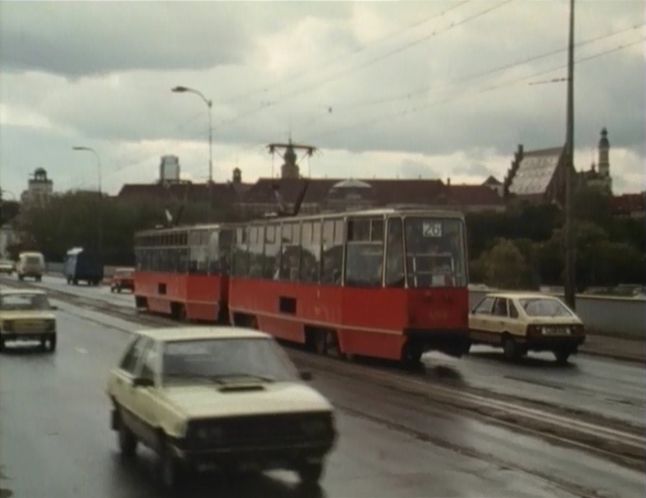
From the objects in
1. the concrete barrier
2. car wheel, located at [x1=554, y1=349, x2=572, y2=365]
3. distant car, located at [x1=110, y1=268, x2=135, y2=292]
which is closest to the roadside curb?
car wheel, located at [x1=554, y1=349, x2=572, y2=365]

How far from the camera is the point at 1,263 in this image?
124 m

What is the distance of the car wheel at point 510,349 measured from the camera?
1148 inches

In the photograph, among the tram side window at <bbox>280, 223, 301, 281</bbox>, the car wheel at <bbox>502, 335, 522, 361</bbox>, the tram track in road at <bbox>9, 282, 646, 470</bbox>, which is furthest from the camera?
the tram side window at <bbox>280, 223, 301, 281</bbox>

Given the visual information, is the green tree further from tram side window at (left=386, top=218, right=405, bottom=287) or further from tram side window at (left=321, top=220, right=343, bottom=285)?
tram side window at (left=386, top=218, right=405, bottom=287)

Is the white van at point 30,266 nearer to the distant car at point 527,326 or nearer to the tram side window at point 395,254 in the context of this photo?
the distant car at point 527,326

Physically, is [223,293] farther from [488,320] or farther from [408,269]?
[408,269]

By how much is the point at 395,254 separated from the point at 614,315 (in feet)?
46.3

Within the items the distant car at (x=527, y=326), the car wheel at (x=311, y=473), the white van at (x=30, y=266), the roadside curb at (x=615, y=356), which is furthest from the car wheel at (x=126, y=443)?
the white van at (x=30, y=266)

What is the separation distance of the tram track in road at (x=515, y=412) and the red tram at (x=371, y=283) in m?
0.90

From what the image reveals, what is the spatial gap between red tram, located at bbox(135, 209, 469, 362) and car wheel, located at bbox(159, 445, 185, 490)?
14112 mm

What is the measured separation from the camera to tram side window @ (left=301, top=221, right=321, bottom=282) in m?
29.1

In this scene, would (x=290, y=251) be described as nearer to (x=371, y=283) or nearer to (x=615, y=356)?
(x=371, y=283)

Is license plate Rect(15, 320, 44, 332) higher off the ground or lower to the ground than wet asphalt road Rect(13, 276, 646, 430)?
higher

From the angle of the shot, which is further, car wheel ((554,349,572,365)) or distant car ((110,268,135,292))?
distant car ((110,268,135,292))
